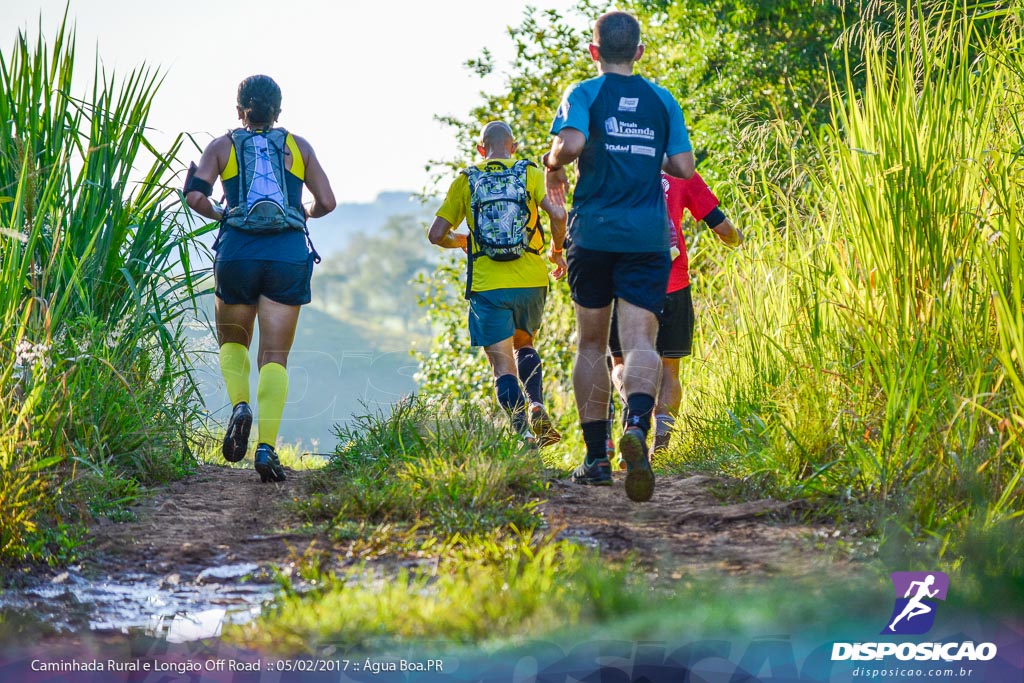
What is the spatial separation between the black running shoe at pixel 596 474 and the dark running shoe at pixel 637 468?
552mm

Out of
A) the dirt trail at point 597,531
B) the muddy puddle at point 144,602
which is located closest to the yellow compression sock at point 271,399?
the dirt trail at point 597,531

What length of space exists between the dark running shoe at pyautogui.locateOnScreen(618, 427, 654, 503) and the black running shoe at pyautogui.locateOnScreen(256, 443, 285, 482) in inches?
67.3

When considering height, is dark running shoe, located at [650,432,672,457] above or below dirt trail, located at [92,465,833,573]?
above

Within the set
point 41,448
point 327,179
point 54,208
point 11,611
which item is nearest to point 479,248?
point 327,179

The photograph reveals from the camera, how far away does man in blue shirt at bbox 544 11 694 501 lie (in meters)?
4.51

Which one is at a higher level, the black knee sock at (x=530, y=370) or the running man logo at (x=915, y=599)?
the black knee sock at (x=530, y=370)

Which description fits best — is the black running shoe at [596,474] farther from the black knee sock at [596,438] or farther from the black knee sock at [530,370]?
the black knee sock at [530,370]

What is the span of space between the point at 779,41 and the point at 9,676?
30.3 ft

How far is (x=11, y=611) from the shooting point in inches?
125

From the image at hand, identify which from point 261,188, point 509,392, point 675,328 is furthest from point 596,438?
point 261,188

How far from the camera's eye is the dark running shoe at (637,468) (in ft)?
13.5

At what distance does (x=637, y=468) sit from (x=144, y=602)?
5.82 feet

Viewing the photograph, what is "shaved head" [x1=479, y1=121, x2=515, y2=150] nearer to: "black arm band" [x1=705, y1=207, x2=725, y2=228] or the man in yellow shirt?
the man in yellow shirt

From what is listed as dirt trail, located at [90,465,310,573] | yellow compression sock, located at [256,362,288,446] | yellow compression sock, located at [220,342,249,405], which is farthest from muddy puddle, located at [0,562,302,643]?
yellow compression sock, located at [220,342,249,405]
